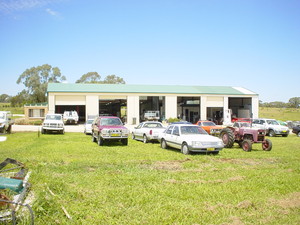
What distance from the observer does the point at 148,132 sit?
57.7 ft

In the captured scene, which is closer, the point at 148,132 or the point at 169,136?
the point at 169,136

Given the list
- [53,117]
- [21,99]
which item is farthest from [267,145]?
[21,99]

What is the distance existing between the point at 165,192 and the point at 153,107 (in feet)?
161

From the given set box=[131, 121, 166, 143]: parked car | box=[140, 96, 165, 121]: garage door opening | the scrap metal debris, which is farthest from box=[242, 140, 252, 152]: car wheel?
box=[140, 96, 165, 121]: garage door opening

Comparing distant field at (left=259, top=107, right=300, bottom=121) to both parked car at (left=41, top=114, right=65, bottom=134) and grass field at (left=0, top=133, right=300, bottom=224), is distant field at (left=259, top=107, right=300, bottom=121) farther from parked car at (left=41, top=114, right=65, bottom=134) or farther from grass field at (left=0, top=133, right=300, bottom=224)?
grass field at (left=0, top=133, right=300, bottom=224)

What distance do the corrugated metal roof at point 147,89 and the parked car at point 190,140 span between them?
29.8 meters

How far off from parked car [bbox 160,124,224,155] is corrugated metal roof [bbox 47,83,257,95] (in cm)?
2976

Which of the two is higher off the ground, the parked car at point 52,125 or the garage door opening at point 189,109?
the garage door opening at point 189,109

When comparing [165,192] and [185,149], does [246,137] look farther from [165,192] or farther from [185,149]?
[165,192]

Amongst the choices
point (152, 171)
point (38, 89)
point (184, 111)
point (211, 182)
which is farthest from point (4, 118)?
point (38, 89)

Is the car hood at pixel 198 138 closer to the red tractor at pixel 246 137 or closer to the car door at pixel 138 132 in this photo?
the red tractor at pixel 246 137

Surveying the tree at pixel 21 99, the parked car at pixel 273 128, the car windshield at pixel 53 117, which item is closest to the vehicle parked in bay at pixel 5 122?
the car windshield at pixel 53 117

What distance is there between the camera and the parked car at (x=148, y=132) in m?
17.3

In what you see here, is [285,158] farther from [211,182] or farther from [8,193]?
[8,193]
